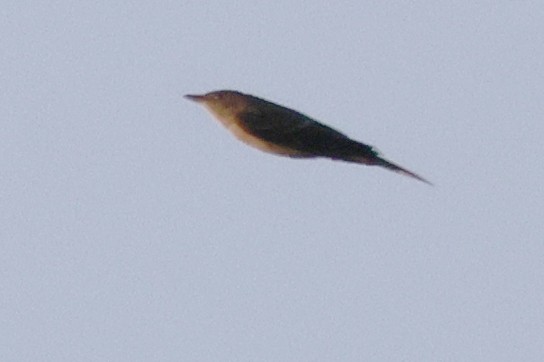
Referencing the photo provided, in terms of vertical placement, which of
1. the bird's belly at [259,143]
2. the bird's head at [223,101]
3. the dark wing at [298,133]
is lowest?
the bird's belly at [259,143]

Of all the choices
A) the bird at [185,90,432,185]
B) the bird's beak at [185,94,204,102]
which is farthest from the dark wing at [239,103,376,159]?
the bird's beak at [185,94,204,102]

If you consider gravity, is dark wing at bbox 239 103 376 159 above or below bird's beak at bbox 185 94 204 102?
below

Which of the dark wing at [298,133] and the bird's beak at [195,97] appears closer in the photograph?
the dark wing at [298,133]

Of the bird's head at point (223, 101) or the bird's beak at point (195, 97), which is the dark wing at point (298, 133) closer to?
the bird's head at point (223, 101)

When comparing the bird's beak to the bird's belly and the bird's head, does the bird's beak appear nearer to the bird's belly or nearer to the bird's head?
the bird's head

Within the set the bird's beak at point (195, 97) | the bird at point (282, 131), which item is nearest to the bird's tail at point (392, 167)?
the bird at point (282, 131)

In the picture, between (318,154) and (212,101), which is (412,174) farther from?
(212,101)
